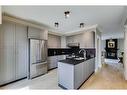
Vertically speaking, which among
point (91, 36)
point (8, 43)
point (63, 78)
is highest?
point (91, 36)

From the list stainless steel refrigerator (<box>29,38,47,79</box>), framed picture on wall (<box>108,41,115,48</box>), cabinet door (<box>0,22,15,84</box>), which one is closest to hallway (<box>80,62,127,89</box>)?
stainless steel refrigerator (<box>29,38,47,79</box>)

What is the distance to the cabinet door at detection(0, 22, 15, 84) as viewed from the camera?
10.2ft

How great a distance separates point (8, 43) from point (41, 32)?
1490 mm

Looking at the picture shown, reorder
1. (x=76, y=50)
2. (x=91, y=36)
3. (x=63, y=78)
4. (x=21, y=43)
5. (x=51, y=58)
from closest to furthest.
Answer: (x=63, y=78) < (x=21, y=43) < (x=91, y=36) < (x=51, y=58) < (x=76, y=50)

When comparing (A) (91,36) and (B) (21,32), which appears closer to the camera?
(B) (21,32)

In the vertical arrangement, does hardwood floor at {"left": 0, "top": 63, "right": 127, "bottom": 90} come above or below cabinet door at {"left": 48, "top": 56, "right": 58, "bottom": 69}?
below

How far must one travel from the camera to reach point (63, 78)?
3004 mm

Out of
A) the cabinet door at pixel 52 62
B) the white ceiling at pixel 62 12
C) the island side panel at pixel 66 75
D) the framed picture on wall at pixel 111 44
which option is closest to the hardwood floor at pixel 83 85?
the island side panel at pixel 66 75

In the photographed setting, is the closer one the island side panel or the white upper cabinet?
the island side panel

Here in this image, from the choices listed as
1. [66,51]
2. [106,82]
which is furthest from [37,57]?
[66,51]

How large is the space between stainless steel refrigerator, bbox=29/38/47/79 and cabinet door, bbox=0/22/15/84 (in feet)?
2.08

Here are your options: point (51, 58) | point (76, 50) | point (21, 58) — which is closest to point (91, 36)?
point (76, 50)

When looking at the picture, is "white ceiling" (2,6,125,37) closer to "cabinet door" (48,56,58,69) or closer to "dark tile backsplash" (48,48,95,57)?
"dark tile backsplash" (48,48,95,57)
